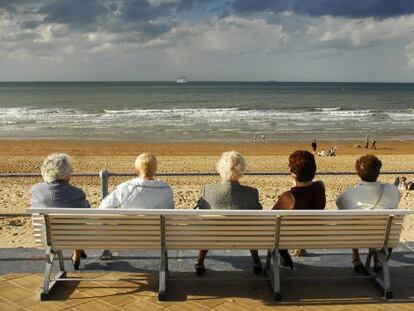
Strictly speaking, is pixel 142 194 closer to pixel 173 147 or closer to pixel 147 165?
pixel 147 165

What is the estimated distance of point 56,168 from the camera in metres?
4.19

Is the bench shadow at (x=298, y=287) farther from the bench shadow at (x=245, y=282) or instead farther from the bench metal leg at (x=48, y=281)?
the bench metal leg at (x=48, y=281)

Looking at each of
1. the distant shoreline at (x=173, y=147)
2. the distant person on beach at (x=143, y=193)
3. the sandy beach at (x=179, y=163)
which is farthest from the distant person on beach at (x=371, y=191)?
the distant shoreline at (x=173, y=147)

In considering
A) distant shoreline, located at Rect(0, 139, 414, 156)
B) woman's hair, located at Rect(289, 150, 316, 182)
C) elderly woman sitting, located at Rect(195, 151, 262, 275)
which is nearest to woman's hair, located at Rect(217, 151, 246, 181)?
elderly woman sitting, located at Rect(195, 151, 262, 275)

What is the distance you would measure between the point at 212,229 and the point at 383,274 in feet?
4.78

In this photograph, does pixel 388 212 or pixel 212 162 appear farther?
pixel 212 162

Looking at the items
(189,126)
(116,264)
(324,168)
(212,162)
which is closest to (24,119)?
(189,126)

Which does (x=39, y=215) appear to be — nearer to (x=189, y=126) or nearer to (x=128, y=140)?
(x=128, y=140)

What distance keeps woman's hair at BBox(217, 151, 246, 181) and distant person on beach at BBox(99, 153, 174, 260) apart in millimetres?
478

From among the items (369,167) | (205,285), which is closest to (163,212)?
(205,285)

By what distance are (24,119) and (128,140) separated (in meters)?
16.5

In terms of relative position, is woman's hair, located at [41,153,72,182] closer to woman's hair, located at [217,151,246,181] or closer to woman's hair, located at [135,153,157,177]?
woman's hair, located at [135,153,157,177]

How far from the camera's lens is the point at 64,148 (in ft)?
85.0

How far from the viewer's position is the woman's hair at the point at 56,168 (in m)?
4.20
